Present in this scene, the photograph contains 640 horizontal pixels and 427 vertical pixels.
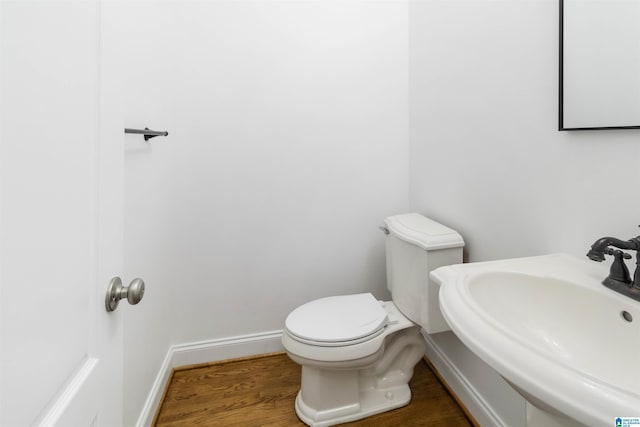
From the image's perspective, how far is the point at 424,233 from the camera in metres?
1.34

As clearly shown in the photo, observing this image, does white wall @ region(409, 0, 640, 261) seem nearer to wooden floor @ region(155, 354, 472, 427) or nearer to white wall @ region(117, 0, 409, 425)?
white wall @ region(117, 0, 409, 425)

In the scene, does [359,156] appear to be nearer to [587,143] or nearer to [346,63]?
[346,63]

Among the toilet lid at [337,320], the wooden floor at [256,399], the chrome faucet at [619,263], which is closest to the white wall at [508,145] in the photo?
the chrome faucet at [619,263]

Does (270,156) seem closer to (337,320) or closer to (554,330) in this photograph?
Answer: (337,320)

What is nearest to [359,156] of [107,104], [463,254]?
[463,254]

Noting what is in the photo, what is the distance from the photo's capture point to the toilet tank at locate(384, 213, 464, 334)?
1286 mm

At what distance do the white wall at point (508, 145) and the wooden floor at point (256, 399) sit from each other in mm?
735

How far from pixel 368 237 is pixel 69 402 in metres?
1.57

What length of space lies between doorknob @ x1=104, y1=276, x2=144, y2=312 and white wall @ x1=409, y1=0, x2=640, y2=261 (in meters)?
1.13

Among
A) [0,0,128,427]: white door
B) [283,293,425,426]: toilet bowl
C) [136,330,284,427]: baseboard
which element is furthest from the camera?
[136,330,284,427]: baseboard

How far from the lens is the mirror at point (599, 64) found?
0.76 metres

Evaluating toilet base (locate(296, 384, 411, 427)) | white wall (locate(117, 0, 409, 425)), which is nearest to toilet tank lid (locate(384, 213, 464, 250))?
white wall (locate(117, 0, 409, 425))

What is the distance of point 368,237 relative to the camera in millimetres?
1872

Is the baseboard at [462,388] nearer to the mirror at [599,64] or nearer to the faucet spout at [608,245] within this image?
the faucet spout at [608,245]
